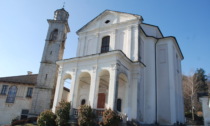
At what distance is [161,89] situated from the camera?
67.7 ft

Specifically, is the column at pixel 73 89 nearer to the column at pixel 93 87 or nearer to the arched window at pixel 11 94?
the column at pixel 93 87

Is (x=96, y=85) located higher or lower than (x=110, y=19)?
lower

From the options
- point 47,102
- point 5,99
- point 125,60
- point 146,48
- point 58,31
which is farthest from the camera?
point 58,31

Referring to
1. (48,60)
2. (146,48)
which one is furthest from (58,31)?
(146,48)

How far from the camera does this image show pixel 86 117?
1430 cm

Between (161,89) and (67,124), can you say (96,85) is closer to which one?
(67,124)

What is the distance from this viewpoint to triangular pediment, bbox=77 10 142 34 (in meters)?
22.2

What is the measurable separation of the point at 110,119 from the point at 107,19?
14.0 m

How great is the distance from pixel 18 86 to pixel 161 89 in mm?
22655

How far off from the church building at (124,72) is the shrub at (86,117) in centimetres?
99

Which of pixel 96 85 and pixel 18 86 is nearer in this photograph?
pixel 96 85

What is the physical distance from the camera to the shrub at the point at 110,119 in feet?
44.7

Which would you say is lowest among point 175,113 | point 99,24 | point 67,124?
point 67,124

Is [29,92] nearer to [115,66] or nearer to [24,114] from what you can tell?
[24,114]
